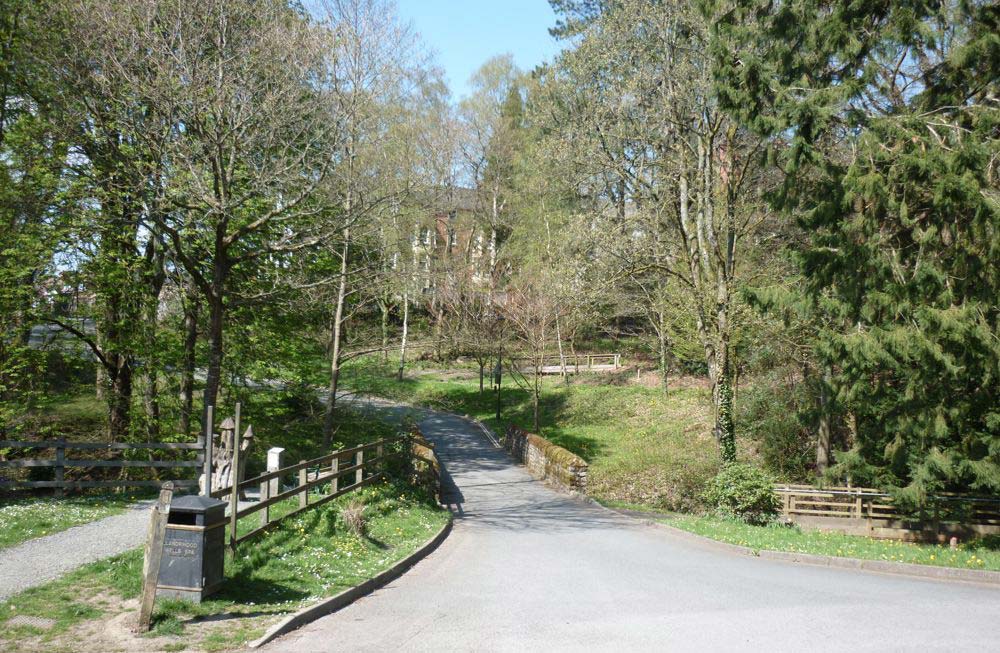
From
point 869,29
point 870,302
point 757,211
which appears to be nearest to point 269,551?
point 870,302

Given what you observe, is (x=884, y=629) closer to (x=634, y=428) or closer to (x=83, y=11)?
(x=83, y=11)

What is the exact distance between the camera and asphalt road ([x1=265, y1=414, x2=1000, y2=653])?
24.1 feet

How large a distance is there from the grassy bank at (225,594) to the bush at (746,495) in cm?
866

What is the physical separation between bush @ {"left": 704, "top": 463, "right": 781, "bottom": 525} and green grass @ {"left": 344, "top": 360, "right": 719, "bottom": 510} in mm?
4300

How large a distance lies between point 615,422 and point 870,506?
1421 cm

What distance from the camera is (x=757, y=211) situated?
71.7 ft

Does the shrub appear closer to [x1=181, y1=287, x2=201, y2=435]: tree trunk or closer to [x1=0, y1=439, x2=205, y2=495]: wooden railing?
[x1=0, y1=439, x2=205, y2=495]: wooden railing

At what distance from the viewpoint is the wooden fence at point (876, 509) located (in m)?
17.0

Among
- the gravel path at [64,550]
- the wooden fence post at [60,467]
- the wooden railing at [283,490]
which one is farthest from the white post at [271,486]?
the wooden fence post at [60,467]

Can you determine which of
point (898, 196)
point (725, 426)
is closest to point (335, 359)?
point (725, 426)

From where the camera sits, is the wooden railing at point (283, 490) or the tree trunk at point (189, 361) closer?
the wooden railing at point (283, 490)

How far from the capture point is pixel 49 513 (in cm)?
1181

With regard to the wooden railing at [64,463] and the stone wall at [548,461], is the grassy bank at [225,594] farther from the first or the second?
the stone wall at [548,461]

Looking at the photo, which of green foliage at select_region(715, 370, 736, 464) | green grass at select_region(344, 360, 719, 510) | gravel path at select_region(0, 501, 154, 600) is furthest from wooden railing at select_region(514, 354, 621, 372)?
gravel path at select_region(0, 501, 154, 600)
